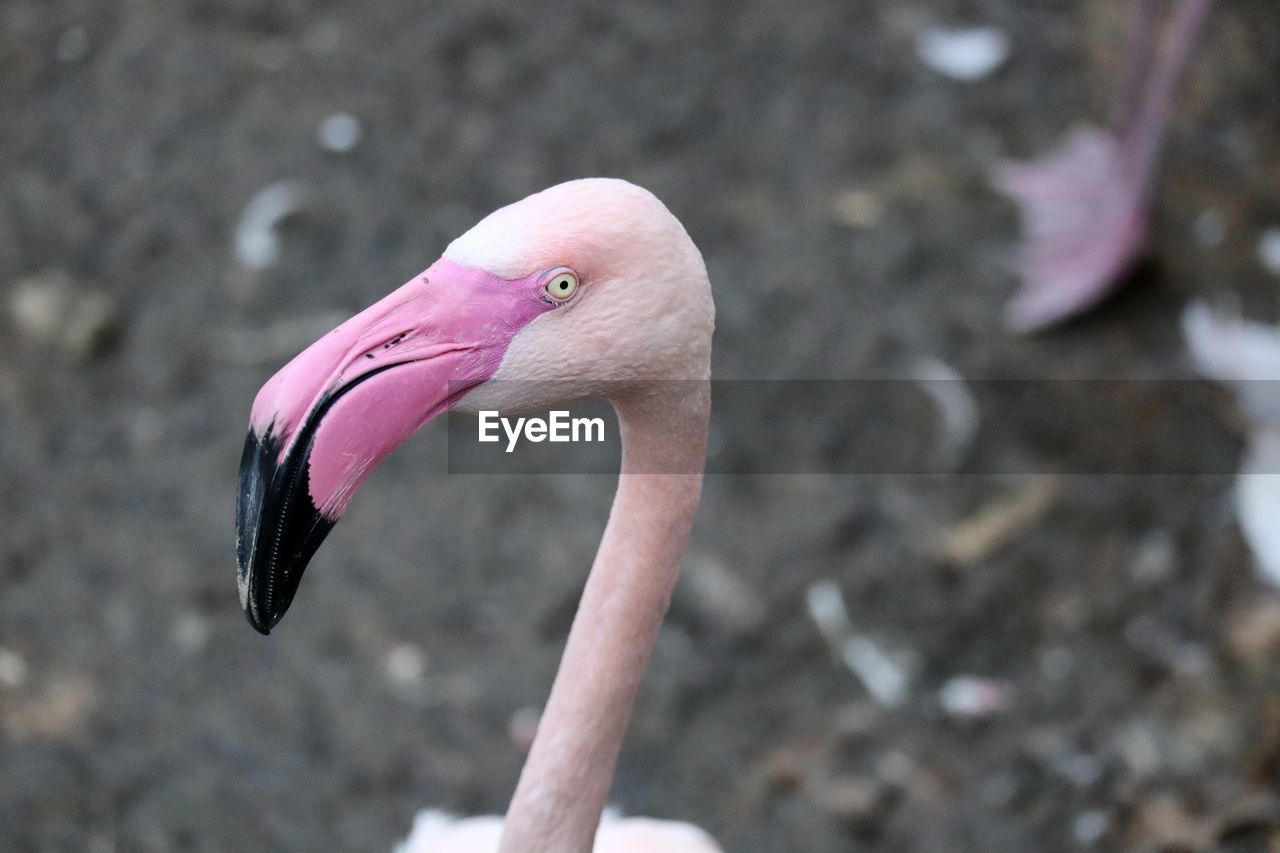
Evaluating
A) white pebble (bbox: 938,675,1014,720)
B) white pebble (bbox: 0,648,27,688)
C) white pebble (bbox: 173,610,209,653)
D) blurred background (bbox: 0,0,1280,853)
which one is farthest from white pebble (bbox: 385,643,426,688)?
white pebble (bbox: 938,675,1014,720)

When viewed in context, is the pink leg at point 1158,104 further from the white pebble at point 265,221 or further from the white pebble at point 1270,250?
the white pebble at point 265,221

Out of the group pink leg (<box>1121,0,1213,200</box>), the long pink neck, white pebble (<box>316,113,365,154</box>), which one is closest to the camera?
the long pink neck

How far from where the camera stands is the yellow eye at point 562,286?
1158 millimetres

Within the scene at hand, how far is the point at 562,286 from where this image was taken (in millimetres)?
1167

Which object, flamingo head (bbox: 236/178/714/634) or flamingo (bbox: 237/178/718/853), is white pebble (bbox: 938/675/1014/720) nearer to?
flamingo (bbox: 237/178/718/853)

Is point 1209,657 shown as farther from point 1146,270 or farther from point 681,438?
point 681,438

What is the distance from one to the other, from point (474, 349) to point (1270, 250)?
2.69m

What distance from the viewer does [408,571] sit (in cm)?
267

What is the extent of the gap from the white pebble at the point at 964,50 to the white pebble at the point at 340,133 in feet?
5.20

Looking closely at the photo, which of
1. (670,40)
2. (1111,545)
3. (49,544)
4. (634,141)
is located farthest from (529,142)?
(1111,545)

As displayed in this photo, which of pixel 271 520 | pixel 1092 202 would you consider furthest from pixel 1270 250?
pixel 271 520

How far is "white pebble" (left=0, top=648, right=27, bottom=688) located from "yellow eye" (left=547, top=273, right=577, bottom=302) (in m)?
1.82

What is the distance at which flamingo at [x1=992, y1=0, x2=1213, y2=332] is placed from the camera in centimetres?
302

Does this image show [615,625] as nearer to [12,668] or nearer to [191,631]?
[191,631]
